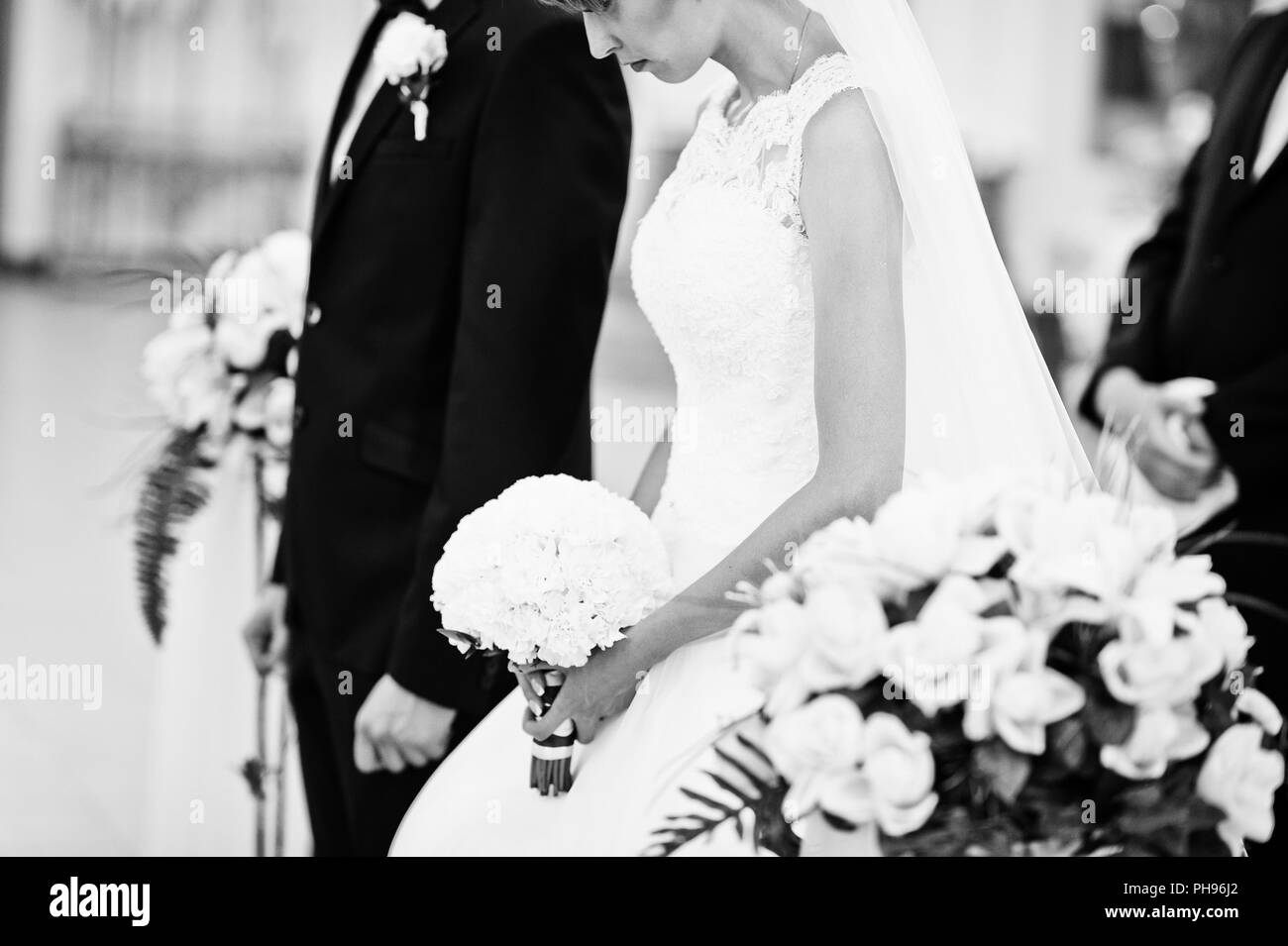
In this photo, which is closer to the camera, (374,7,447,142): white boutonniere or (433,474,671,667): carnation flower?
(433,474,671,667): carnation flower

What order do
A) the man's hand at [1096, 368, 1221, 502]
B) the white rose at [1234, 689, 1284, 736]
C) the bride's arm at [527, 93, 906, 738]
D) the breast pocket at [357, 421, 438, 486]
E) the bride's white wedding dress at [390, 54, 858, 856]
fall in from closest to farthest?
the white rose at [1234, 689, 1284, 736], the bride's arm at [527, 93, 906, 738], the bride's white wedding dress at [390, 54, 858, 856], the breast pocket at [357, 421, 438, 486], the man's hand at [1096, 368, 1221, 502]

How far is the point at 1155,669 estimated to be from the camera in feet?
3.51

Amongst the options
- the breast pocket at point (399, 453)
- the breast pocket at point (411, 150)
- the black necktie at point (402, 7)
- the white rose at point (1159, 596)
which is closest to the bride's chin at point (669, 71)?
the breast pocket at point (411, 150)

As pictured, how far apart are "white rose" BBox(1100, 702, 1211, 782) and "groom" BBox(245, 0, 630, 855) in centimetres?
85

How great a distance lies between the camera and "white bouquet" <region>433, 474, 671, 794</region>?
142 centimetres

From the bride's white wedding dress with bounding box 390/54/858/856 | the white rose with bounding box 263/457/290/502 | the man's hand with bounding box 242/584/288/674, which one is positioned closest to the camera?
the bride's white wedding dress with bounding box 390/54/858/856

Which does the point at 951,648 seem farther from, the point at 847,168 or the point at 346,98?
the point at 346,98

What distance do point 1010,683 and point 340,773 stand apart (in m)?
1.17

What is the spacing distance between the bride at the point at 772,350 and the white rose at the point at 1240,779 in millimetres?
434

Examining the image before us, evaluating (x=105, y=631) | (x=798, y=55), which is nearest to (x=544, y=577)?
(x=798, y=55)

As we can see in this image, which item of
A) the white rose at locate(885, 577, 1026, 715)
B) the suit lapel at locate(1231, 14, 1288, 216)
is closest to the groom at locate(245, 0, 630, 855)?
the white rose at locate(885, 577, 1026, 715)

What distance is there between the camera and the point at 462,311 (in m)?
1.74

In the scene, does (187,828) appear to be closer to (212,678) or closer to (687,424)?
(212,678)

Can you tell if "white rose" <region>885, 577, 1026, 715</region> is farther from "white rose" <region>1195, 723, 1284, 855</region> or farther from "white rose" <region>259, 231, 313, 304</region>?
"white rose" <region>259, 231, 313, 304</region>
